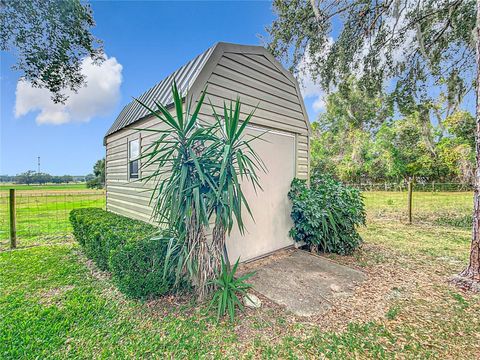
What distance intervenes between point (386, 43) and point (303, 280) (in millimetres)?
6155

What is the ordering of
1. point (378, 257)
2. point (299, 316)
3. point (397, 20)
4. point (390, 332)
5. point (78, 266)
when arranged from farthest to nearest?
1. point (397, 20)
2. point (378, 257)
3. point (78, 266)
4. point (299, 316)
5. point (390, 332)

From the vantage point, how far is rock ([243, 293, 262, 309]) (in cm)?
258

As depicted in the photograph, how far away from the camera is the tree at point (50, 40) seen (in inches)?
132

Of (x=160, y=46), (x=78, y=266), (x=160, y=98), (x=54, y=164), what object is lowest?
(x=78, y=266)

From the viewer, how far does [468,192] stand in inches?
334

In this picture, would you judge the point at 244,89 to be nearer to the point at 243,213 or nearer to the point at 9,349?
the point at 243,213

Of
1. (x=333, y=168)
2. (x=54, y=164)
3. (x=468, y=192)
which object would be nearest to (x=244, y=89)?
(x=54, y=164)

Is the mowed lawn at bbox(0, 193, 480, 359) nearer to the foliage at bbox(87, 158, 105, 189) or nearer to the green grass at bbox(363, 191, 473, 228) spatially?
the green grass at bbox(363, 191, 473, 228)

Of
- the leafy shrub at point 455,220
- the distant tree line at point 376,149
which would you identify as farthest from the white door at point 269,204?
the distant tree line at point 376,149

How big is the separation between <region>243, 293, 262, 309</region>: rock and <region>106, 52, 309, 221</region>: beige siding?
5.83 feet

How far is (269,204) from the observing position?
162 inches

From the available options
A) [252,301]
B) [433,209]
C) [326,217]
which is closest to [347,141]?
[433,209]

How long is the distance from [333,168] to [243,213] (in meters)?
16.6

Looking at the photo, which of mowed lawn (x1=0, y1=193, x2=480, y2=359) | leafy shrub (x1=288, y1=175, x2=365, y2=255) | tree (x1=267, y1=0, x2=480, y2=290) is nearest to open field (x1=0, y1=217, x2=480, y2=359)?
mowed lawn (x1=0, y1=193, x2=480, y2=359)
